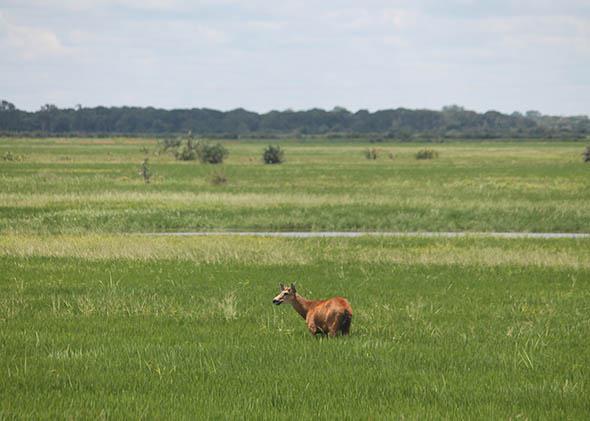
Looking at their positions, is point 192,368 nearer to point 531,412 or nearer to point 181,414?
point 181,414

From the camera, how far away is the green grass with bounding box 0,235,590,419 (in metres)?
10.9

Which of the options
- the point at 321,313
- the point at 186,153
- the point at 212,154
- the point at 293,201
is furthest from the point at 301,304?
the point at 186,153

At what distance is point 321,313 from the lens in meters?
14.1

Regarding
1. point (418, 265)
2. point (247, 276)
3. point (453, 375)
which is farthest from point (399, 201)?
point (453, 375)

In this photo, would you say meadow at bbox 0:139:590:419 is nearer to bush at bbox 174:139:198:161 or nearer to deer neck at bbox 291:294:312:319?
deer neck at bbox 291:294:312:319

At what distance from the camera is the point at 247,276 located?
23500mm

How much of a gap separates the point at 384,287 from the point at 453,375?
9.19 metres

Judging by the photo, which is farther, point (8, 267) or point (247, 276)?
point (8, 267)

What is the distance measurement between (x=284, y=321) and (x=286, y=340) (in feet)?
6.29

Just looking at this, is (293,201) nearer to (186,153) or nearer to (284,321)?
(284,321)

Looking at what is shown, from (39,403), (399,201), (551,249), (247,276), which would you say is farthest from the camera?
(399,201)

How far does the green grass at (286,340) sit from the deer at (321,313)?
249 millimetres

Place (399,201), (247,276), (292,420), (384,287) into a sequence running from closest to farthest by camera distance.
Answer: (292,420), (384,287), (247,276), (399,201)

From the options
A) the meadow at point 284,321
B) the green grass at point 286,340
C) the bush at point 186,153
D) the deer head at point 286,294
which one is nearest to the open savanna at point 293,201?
the meadow at point 284,321
